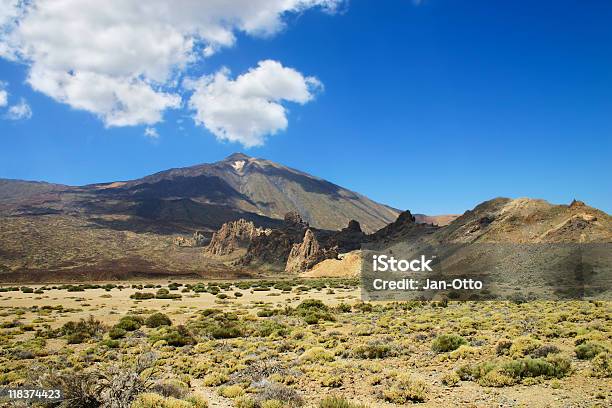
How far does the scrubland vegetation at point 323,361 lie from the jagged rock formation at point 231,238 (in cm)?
12084

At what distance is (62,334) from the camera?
23.1 meters

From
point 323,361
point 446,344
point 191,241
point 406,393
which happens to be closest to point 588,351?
point 446,344

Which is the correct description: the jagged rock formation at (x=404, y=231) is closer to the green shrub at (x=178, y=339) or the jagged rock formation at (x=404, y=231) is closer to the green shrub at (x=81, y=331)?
the green shrub at (x=81, y=331)

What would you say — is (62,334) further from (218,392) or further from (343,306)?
(343,306)

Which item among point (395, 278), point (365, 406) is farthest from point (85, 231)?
point (365, 406)

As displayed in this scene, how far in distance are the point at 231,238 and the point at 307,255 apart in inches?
1867

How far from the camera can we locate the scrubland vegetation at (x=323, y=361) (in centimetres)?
1055

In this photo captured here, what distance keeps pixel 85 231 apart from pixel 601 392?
163928 mm

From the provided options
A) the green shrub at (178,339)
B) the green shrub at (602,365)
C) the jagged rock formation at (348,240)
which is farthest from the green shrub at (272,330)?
the jagged rock formation at (348,240)

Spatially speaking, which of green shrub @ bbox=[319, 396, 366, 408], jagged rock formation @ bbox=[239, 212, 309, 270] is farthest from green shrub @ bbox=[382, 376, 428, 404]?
jagged rock formation @ bbox=[239, 212, 309, 270]

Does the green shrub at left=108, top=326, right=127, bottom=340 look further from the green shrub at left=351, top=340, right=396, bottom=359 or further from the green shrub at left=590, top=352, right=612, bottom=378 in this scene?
the green shrub at left=590, top=352, right=612, bottom=378

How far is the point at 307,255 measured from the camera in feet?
374

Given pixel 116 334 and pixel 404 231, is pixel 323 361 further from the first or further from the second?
pixel 404 231

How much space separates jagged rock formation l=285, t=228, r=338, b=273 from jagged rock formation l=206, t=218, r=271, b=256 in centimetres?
3057
